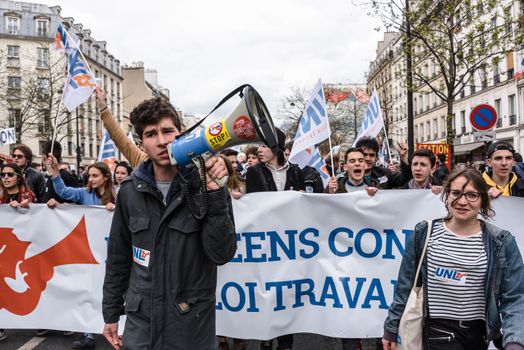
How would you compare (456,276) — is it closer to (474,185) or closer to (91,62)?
(474,185)

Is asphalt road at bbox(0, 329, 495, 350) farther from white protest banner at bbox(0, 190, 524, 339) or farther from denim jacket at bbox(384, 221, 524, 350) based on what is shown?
denim jacket at bbox(384, 221, 524, 350)

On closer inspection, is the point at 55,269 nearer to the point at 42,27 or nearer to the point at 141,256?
the point at 141,256

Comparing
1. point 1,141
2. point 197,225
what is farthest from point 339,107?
point 197,225

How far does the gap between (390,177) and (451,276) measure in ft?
9.80

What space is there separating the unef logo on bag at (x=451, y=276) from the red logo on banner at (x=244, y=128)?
57.9 inches

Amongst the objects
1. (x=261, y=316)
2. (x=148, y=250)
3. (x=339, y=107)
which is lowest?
(x=261, y=316)

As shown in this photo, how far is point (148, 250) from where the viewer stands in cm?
223

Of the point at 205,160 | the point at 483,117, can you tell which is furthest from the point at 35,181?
the point at 483,117

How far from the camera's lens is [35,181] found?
252 inches

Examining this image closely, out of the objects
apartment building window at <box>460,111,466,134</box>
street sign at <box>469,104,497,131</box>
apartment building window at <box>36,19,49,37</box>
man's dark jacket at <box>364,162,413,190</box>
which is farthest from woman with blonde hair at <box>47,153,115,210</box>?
apartment building window at <box>36,19,49,37</box>

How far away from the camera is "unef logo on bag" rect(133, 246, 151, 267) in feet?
7.32

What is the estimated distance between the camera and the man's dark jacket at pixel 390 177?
5.18 meters

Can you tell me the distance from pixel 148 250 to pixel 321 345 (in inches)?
117

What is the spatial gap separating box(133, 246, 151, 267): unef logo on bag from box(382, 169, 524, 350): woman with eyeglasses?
1433 millimetres
